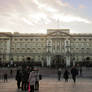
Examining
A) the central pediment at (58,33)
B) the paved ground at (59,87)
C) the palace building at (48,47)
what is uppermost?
the central pediment at (58,33)

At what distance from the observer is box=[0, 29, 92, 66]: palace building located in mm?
89625

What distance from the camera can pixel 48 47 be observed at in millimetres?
91062

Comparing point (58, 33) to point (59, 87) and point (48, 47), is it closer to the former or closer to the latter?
point (48, 47)

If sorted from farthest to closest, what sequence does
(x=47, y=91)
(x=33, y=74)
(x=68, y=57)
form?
(x=68, y=57) → (x=47, y=91) → (x=33, y=74)

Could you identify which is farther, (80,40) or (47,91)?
(80,40)

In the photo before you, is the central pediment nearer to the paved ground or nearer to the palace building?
the palace building

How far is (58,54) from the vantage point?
8981 centimetres

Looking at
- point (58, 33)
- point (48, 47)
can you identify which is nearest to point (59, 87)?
point (58, 33)

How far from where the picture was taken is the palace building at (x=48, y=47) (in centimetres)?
8962

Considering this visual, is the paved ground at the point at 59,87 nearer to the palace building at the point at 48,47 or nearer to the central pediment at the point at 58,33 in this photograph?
the palace building at the point at 48,47

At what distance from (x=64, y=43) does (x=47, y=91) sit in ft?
253

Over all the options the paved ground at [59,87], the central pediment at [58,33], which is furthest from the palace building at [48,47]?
the paved ground at [59,87]

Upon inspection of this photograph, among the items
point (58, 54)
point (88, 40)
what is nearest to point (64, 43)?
point (58, 54)

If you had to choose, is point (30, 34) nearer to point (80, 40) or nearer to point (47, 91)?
point (80, 40)
